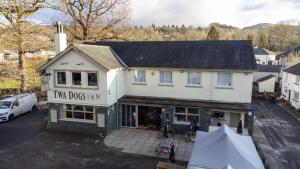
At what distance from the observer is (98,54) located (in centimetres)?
2191

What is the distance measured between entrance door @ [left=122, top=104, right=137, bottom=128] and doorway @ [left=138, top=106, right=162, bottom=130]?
578 mm

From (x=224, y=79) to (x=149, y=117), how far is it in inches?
310

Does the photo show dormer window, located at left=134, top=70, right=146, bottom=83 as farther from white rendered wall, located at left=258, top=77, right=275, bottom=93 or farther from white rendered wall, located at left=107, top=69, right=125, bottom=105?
white rendered wall, located at left=258, top=77, right=275, bottom=93

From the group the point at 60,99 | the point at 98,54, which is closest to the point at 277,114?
the point at 98,54

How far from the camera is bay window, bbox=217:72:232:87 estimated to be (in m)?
21.2

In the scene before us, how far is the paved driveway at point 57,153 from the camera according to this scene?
16312 millimetres

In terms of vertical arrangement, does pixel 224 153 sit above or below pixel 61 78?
below

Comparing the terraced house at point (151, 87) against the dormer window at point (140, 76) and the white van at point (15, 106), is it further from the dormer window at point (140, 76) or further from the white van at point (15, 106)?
the white van at point (15, 106)

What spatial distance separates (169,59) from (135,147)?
9.02m

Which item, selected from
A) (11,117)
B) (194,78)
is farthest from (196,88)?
(11,117)

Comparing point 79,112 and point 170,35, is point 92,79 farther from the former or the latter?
point 170,35

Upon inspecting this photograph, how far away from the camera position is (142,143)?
19812 millimetres

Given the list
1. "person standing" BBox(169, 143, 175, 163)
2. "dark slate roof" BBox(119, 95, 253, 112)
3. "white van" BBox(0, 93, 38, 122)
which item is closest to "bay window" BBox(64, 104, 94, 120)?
"dark slate roof" BBox(119, 95, 253, 112)

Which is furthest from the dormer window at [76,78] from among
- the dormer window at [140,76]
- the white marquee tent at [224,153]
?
the white marquee tent at [224,153]
